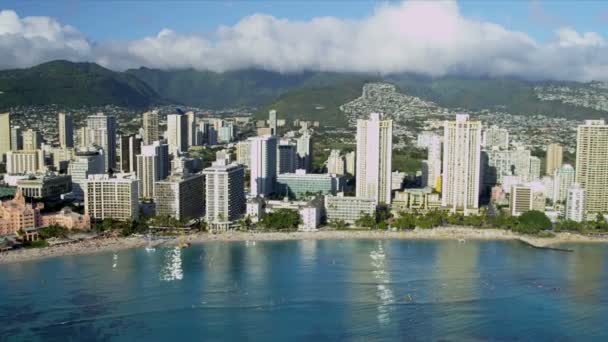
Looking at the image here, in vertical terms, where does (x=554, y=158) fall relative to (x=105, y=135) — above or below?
below

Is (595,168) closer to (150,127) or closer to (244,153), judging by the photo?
(244,153)

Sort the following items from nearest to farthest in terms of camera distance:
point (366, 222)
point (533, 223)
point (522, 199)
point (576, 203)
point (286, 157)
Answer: point (533, 223), point (366, 222), point (576, 203), point (522, 199), point (286, 157)

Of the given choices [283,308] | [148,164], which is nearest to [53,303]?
[283,308]

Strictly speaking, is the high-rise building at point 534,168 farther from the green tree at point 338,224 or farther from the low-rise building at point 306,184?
the green tree at point 338,224

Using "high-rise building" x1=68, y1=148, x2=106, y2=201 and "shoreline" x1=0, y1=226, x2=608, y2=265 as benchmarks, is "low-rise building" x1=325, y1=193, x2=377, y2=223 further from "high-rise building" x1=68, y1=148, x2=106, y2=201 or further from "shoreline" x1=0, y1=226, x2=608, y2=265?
"high-rise building" x1=68, y1=148, x2=106, y2=201

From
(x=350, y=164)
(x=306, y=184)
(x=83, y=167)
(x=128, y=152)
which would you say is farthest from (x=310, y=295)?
(x=128, y=152)

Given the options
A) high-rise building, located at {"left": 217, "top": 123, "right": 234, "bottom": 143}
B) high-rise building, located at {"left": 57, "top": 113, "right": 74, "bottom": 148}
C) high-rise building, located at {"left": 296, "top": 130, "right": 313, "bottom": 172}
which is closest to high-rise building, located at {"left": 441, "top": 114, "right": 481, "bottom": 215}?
high-rise building, located at {"left": 296, "top": 130, "right": 313, "bottom": 172}
